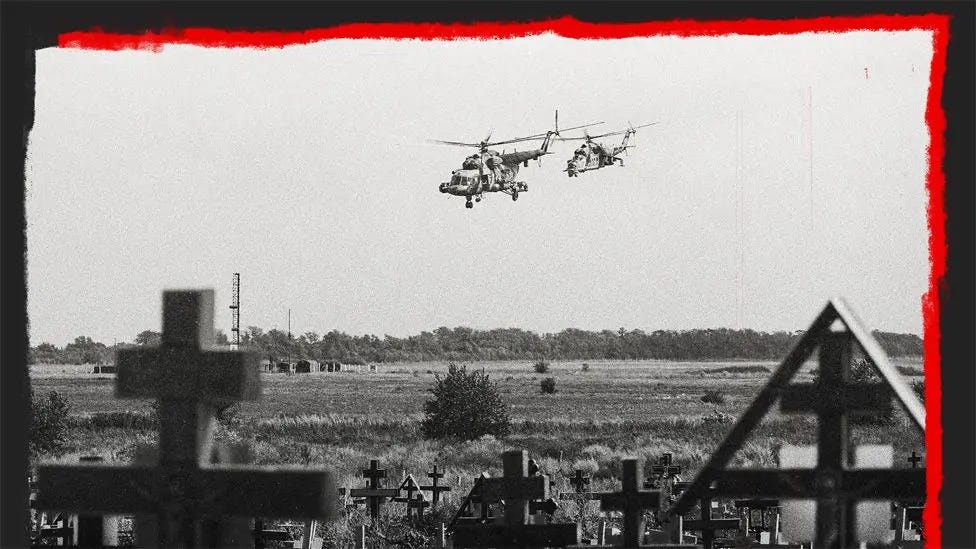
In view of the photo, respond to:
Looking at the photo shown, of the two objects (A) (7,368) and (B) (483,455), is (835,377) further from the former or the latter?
(B) (483,455)

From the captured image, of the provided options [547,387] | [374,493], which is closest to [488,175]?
[547,387]

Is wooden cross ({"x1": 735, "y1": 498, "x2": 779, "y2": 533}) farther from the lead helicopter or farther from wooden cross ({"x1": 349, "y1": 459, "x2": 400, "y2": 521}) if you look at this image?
the lead helicopter

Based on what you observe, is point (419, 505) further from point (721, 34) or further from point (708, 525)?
point (721, 34)

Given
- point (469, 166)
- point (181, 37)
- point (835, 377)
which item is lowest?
point (835, 377)

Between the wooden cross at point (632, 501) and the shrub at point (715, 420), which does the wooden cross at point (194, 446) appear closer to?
the wooden cross at point (632, 501)

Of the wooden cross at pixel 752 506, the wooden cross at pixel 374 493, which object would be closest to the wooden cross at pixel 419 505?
the wooden cross at pixel 374 493

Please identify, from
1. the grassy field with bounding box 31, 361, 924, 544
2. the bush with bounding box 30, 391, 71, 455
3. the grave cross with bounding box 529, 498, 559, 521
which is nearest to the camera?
the grave cross with bounding box 529, 498, 559, 521

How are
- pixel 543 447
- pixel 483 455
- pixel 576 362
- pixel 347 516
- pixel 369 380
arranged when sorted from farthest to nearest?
pixel 576 362 → pixel 369 380 → pixel 543 447 → pixel 483 455 → pixel 347 516

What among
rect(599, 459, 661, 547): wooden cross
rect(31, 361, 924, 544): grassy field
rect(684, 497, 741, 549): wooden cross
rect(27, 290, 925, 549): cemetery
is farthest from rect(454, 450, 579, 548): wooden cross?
rect(31, 361, 924, 544): grassy field

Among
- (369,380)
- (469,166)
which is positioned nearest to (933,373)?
(469,166)
